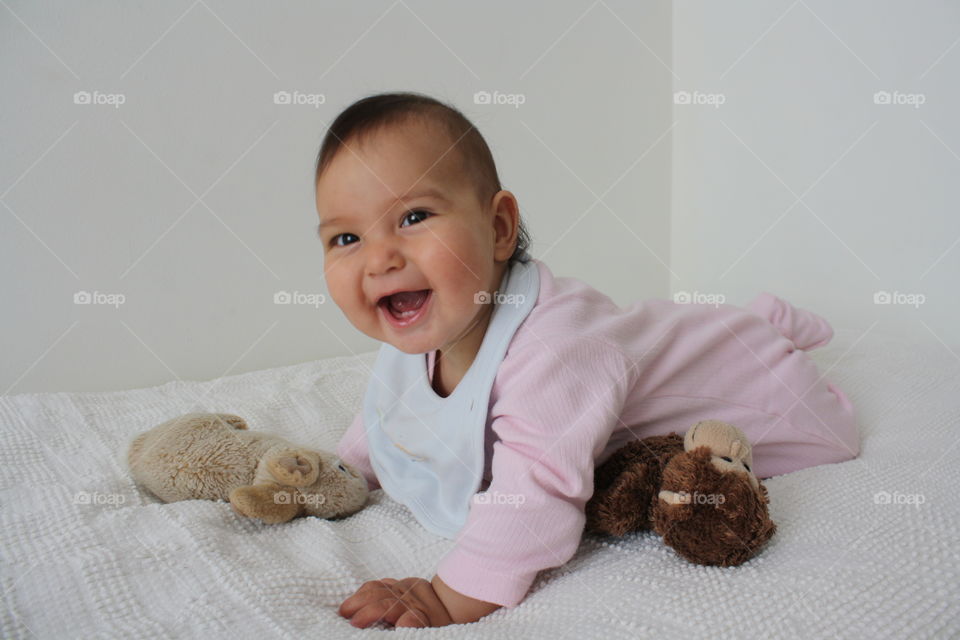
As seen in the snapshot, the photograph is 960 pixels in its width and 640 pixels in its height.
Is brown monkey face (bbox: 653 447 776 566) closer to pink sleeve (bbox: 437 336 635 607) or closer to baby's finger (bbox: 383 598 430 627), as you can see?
pink sleeve (bbox: 437 336 635 607)

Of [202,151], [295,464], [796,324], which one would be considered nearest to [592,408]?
[295,464]

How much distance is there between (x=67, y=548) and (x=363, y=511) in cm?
35

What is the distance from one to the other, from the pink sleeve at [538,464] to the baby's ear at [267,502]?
24 centimetres

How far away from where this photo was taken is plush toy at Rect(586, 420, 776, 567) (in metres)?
0.68

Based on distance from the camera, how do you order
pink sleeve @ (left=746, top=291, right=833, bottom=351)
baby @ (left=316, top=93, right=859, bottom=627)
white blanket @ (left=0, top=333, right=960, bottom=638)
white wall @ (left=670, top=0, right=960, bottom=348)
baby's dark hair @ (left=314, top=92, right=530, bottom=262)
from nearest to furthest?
1. white blanket @ (left=0, top=333, right=960, bottom=638)
2. baby @ (left=316, top=93, right=859, bottom=627)
3. baby's dark hair @ (left=314, top=92, right=530, bottom=262)
4. pink sleeve @ (left=746, top=291, right=833, bottom=351)
5. white wall @ (left=670, top=0, right=960, bottom=348)

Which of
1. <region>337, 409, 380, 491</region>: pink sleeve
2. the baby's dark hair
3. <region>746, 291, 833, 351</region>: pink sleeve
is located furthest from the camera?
<region>746, 291, 833, 351</region>: pink sleeve

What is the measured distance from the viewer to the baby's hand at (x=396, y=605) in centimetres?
68

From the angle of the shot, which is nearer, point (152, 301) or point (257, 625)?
point (257, 625)

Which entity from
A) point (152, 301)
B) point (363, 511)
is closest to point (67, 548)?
point (363, 511)

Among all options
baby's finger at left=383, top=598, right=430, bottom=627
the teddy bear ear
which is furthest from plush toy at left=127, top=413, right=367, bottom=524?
baby's finger at left=383, top=598, right=430, bottom=627

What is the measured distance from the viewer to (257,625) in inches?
24.8

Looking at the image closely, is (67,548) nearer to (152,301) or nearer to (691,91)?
(152,301)

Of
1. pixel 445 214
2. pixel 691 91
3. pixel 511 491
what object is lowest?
pixel 511 491

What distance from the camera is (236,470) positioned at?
0.92 metres
